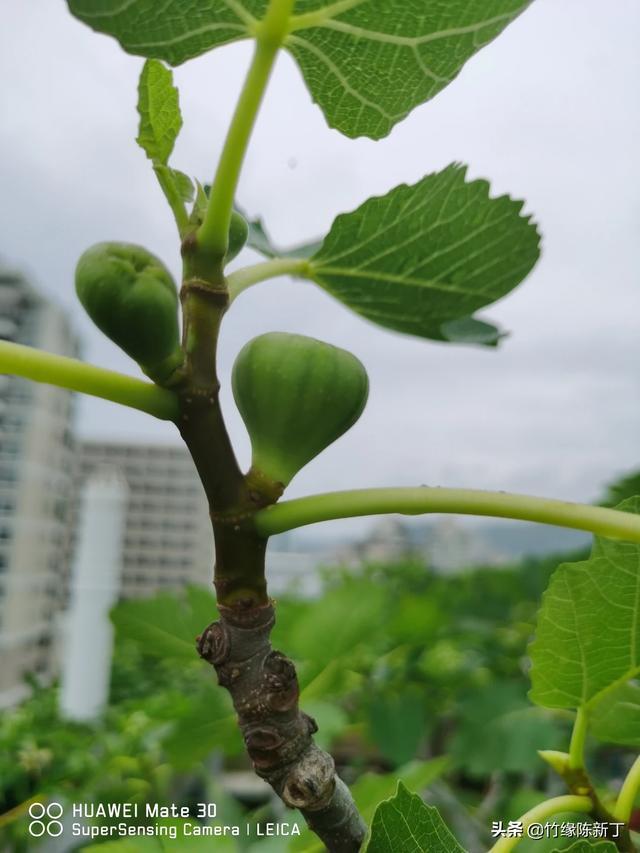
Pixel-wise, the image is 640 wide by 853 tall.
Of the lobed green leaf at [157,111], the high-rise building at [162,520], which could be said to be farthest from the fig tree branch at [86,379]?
the high-rise building at [162,520]

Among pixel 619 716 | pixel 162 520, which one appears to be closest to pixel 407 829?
pixel 619 716

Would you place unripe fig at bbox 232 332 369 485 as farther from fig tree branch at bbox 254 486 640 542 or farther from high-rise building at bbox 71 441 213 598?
high-rise building at bbox 71 441 213 598

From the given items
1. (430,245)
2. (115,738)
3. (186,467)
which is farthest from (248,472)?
(186,467)

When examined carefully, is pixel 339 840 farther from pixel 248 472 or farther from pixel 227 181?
pixel 227 181

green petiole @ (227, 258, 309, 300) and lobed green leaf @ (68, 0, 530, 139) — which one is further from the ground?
lobed green leaf @ (68, 0, 530, 139)

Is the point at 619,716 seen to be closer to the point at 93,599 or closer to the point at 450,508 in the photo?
the point at 450,508

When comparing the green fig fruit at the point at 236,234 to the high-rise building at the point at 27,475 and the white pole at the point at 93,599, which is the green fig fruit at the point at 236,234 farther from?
the high-rise building at the point at 27,475
